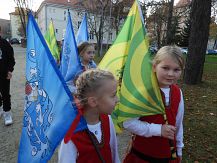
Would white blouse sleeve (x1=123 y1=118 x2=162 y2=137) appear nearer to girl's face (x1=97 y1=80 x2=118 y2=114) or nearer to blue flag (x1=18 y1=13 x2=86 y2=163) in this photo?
girl's face (x1=97 y1=80 x2=118 y2=114)

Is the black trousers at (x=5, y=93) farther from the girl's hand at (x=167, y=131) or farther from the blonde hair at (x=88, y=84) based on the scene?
the girl's hand at (x=167, y=131)

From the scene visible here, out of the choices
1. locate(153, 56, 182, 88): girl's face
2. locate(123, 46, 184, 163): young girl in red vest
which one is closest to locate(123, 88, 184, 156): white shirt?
locate(123, 46, 184, 163): young girl in red vest

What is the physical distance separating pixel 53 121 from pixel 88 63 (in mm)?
3035

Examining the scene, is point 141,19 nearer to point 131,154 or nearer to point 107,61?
point 107,61

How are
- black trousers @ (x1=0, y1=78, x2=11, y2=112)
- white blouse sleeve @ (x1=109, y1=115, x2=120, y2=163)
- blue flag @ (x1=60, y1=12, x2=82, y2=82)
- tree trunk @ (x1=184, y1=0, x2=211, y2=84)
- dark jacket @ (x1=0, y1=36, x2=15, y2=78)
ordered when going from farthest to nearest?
tree trunk @ (x1=184, y1=0, x2=211, y2=84), black trousers @ (x1=0, y1=78, x2=11, y2=112), dark jacket @ (x1=0, y1=36, x2=15, y2=78), blue flag @ (x1=60, y1=12, x2=82, y2=82), white blouse sleeve @ (x1=109, y1=115, x2=120, y2=163)

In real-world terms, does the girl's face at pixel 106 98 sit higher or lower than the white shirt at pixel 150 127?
higher

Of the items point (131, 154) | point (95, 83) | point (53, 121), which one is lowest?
point (131, 154)

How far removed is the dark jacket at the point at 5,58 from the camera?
215 inches

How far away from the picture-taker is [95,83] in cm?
203

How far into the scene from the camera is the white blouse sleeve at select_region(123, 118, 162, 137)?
7.40ft

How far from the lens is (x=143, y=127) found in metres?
2.29

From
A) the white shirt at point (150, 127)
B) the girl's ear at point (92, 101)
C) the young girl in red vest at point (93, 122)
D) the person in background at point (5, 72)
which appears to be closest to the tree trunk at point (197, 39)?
the person in background at point (5, 72)

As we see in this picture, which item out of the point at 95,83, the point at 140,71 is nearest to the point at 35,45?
the point at 95,83

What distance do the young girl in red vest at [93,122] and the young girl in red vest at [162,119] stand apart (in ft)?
1.19
